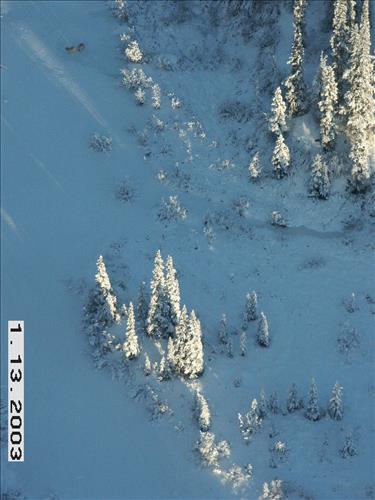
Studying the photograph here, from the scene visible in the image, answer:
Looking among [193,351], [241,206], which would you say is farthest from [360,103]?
[193,351]

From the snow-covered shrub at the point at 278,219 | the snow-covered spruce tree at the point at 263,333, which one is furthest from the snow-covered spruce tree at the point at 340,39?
the snow-covered spruce tree at the point at 263,333

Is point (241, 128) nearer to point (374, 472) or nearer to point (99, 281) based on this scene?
point (99, 281)

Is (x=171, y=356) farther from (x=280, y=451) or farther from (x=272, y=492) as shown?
(x=272, y=492)

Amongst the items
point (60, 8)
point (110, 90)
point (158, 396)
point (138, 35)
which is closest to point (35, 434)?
point (158, 396)

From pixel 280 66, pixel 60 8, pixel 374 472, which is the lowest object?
pixel 374 472

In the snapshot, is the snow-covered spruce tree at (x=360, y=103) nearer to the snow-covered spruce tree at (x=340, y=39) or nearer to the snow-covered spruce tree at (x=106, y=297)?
the snow-covered spruce tree at (x=340, y=39)
